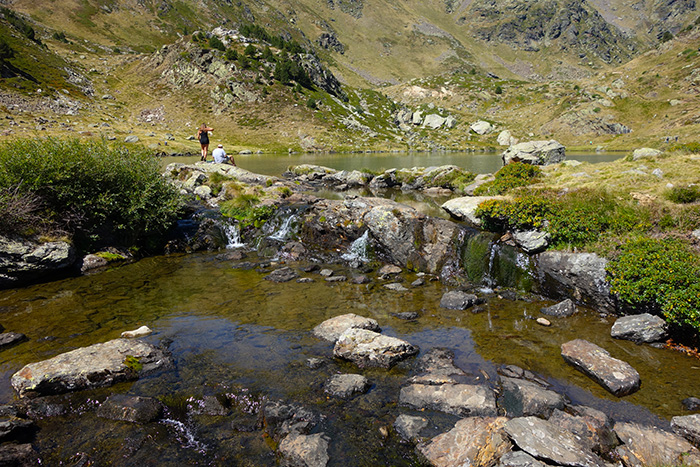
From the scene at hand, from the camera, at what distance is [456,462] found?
282 inches

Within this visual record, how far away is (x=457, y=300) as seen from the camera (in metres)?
15.4

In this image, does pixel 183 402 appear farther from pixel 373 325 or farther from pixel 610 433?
pixel 610 433

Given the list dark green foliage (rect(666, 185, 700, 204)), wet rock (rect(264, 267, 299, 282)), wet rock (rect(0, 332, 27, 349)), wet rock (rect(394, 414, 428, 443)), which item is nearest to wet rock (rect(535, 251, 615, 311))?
dark green foliage (rect(666, 185, 700, 204))

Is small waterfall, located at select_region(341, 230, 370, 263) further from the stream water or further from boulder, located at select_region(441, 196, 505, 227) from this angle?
boulder, located at select_region(441, 196, 505, 227)

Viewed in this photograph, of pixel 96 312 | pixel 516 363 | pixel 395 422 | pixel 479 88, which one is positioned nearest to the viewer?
pixel 395 422

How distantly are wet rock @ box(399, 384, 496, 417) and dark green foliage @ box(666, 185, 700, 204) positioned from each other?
1497cm

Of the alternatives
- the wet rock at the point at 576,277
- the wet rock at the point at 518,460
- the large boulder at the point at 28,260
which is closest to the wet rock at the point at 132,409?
the wet rock at the point at 518,460

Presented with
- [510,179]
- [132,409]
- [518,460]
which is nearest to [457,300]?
[518,460]

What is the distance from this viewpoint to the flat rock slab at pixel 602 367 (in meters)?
9.52

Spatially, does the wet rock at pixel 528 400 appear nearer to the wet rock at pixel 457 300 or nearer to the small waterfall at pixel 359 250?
the wet rock at pixel 457 300

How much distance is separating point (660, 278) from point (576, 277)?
3.16 meters

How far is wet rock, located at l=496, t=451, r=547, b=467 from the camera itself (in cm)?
655

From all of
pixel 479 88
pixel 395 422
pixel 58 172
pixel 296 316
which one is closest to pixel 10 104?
pixel 58 172

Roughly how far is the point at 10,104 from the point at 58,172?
102 m
